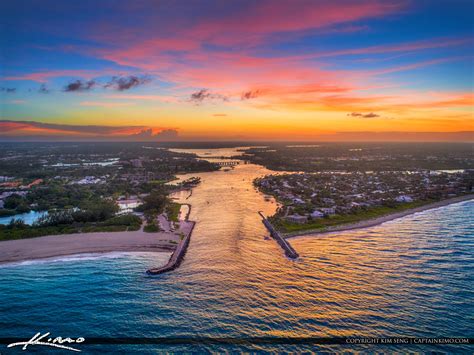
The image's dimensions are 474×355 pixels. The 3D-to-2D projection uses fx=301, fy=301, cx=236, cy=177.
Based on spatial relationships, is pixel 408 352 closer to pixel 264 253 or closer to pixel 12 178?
pixel 264 253

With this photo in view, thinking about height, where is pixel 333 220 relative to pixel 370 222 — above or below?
above

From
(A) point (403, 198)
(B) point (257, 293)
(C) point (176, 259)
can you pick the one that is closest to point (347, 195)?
(A) point (403, 198)

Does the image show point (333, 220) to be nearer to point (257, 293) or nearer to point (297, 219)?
point (297, 219)

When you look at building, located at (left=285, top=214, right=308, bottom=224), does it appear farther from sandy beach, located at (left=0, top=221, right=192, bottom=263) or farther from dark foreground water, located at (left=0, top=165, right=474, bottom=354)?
sandy beach, located at (left=0, top=221, right=192, bottom=263)

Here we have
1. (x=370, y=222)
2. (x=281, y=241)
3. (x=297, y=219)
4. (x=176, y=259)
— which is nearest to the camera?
(x=176, y=259)

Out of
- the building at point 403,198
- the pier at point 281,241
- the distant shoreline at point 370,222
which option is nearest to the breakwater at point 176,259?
the pier at point 281,241

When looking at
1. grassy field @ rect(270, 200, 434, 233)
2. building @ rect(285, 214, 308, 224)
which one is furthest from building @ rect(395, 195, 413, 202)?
building @ rect(285, 214, 308, 224)

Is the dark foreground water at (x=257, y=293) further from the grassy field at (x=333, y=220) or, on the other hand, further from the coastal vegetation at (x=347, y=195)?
the coastal vegetation at (x=347, y=195)
